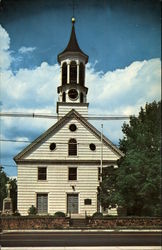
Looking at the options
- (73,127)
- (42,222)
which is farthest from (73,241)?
(42,222)

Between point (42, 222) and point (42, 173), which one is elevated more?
point (42, 173)

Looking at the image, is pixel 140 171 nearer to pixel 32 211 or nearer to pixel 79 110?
pixel 79 110

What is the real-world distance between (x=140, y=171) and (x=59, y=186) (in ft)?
21.1

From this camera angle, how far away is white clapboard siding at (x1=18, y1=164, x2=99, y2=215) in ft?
60.7

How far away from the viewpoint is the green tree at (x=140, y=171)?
11.9 metres

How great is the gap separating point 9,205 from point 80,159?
4692 millimetres

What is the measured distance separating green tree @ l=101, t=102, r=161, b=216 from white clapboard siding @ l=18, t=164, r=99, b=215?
2750mm

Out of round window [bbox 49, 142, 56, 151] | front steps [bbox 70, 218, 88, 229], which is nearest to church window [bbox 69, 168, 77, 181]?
round window [bbox 49, 142, 56, 151]

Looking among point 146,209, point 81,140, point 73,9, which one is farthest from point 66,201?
point 73,9

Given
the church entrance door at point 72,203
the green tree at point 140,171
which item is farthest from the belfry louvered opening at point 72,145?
the church entrance door at point 72,203

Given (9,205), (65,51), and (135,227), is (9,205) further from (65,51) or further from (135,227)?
(65,51)

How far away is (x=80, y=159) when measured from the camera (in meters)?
19.2

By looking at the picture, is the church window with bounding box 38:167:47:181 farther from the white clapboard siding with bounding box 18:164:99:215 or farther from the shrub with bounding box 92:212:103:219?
the shrub with bounding box 92:212:103:219

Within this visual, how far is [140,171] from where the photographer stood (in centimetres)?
1413
